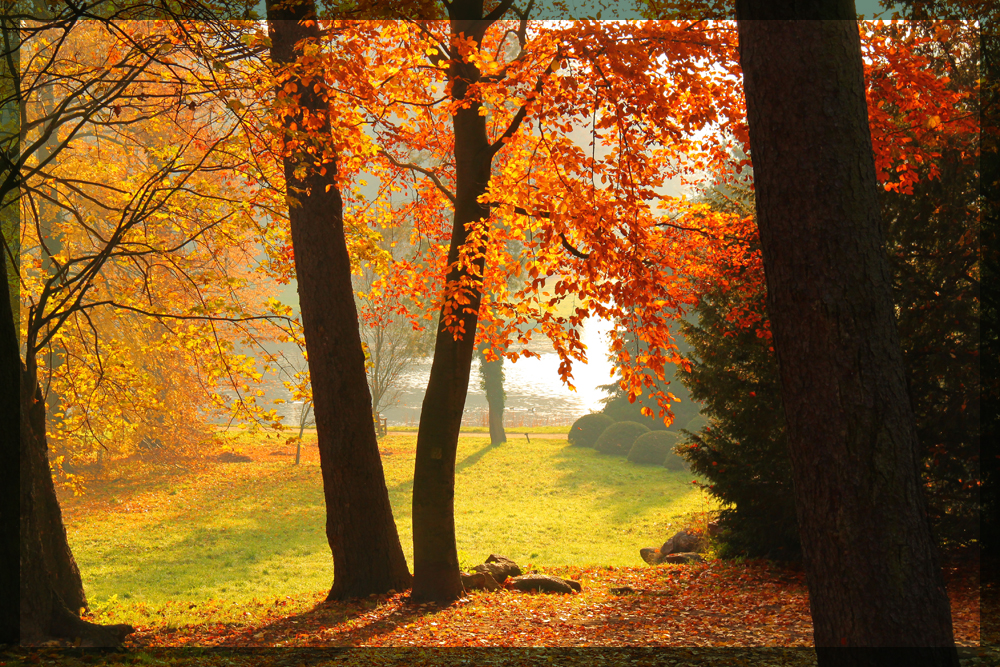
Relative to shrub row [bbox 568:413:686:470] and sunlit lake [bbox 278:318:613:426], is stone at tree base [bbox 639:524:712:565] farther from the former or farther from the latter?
sunlit lake [bbox 278:318:613:426]

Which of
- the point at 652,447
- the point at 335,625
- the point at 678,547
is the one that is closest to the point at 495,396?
the point at 652,447

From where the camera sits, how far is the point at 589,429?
2752 centimetres

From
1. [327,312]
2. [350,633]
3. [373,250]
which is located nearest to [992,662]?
[350,633]

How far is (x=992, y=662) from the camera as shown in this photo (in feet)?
16.1

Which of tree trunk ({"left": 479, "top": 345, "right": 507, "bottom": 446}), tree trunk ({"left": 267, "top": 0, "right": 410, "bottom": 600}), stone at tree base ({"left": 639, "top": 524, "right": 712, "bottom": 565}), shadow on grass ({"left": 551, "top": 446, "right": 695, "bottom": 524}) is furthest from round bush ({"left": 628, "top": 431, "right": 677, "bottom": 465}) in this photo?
tree trunk ({"left": 267, "top": 0, "right": 410, "bottom": 600})

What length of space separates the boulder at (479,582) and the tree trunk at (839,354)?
19.9 ft

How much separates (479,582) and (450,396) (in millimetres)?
2666

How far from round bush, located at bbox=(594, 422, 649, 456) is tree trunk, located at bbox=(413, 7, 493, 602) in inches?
727

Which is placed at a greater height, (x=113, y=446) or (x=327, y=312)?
(x=327, y=312)

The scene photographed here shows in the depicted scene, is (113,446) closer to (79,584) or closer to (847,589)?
(79,584)

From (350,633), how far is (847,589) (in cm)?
491

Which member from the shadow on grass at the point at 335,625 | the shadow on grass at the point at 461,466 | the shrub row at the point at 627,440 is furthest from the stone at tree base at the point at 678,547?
the shrub row at the point at 627,440

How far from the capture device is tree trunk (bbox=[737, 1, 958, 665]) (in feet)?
9.91

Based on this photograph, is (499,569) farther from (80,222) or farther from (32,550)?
(80,222)
